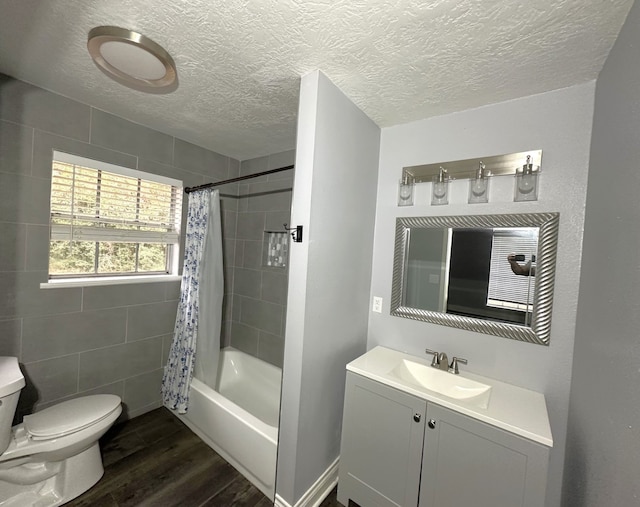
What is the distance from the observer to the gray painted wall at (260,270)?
2422 millimetres

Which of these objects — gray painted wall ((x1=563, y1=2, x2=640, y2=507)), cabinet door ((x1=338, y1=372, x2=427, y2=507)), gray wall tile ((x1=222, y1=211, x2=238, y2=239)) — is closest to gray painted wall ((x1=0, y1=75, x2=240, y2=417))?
gray wall tile ((x1=222, y1=211, x2=238, y2=239))

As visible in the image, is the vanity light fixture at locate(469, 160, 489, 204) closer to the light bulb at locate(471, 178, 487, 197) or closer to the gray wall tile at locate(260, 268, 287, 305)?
the light bulb at locate(471, 178, 487, 197)

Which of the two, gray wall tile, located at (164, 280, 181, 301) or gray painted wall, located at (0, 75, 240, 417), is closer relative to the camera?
gray painted wall, located at (0, 75, 240, 417)

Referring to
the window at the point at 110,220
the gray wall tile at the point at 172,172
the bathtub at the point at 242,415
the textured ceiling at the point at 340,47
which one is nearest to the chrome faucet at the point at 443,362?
the bathtub at the point at 242,415

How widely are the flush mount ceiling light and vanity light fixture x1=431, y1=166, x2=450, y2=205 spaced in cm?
155

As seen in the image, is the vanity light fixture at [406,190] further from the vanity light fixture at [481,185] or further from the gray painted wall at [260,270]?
the gray painted wall at [260,270]

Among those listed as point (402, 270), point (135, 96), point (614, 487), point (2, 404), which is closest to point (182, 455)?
point (2, 404)

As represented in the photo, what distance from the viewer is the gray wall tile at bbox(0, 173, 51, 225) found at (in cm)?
152

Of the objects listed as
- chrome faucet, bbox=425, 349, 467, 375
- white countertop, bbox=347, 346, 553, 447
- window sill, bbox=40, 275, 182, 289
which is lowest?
white countertop, bbox=347, 346, 553, 447

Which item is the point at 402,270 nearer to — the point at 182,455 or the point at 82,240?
the point at 182,455

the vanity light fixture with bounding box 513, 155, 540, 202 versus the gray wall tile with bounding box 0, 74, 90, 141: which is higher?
the gray wall tile with bounding box 0, 74, 90, 141

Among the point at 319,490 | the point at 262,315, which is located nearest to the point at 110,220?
the point at 262,315

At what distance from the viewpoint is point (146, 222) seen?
84.9 inches

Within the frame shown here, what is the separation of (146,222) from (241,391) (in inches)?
68.7
